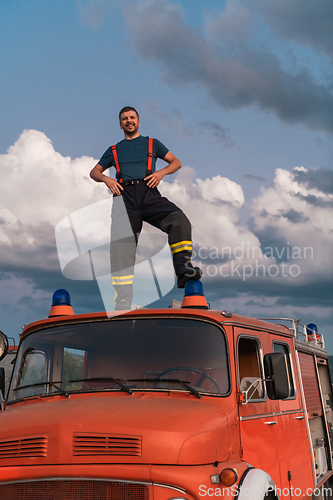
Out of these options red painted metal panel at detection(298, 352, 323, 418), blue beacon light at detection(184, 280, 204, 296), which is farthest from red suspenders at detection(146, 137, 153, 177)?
red painted metal panel at detection(298, 352, 323, 418)

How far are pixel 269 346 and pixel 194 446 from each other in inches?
73.3

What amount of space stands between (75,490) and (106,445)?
33 cm

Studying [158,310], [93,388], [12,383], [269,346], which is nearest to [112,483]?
[93,388]

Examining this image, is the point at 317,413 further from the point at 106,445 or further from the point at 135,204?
the point at 106,445

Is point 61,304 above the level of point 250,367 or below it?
above

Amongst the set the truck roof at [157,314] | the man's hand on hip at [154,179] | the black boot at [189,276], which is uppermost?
the man's hand on hip at [154,179]

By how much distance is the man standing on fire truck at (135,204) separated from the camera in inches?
213

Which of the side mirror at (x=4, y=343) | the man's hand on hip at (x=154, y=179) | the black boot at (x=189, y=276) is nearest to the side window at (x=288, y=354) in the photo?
the black boot at (x=189, y=276)

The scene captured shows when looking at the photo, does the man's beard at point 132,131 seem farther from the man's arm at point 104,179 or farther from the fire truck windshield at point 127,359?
the fire truck windshield at point 127,359

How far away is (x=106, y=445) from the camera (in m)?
3.50

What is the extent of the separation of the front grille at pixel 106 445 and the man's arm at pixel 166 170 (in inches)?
113

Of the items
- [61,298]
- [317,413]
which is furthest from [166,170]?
[317,413]

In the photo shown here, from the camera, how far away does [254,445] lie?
14.4 ft

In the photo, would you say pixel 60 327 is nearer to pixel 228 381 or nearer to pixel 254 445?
pixel 228 381
